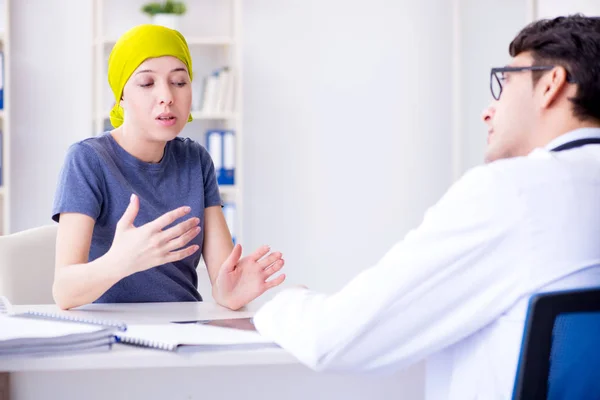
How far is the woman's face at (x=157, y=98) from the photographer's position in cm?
185

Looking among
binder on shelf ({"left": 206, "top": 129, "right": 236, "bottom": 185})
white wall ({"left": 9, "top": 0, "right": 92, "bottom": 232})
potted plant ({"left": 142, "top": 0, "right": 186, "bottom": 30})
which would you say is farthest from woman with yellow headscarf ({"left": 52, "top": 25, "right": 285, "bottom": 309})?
white wall ({"left": 9, "top": 0, "right": 92, "bottom": 232})

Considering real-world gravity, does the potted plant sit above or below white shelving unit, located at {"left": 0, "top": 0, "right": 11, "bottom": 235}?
above

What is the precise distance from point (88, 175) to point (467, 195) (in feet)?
3.51

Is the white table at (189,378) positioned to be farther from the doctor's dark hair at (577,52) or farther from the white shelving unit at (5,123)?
the white shelving unit at (5,123)

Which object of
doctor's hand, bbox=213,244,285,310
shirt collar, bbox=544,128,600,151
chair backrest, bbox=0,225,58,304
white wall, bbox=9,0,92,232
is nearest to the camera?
shirt collar, bbox=544,128,600,151

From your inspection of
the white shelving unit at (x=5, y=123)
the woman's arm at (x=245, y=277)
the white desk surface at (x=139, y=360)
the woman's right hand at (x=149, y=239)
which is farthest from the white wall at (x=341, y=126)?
the white desk surface at (x=139, y=360)

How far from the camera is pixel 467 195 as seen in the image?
984mm

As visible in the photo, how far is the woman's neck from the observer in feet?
6.33

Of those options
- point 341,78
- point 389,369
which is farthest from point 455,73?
point 389,369

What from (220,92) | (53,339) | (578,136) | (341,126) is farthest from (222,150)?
(578,136)

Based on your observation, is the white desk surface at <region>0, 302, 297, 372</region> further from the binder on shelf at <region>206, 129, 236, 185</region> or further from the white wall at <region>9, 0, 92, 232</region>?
the white wall at <region>9, 0, 92, 232</region>

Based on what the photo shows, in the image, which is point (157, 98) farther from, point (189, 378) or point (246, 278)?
point (189, 378)

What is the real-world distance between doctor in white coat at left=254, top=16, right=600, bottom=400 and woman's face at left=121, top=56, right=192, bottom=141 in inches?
35.4

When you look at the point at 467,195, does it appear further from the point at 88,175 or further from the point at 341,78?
the point at 341,78
